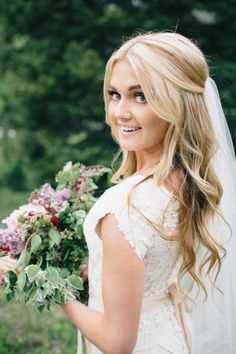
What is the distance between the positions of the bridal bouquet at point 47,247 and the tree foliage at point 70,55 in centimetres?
381

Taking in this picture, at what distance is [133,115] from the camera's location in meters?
2.23

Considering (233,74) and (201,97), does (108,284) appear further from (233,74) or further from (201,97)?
(233,74)

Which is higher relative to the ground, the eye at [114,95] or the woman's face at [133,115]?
the eye at [114,95]

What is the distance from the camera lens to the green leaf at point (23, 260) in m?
2.45

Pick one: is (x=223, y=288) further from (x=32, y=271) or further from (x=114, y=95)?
(x=114, y=95)

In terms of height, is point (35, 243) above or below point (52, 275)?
above

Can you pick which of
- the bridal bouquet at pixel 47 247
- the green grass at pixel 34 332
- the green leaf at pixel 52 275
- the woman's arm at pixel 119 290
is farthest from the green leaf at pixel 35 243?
the green grass at pixel 34 332

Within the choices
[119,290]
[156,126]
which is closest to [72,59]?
[156,126]

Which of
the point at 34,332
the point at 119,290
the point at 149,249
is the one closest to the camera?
the point at 119,290

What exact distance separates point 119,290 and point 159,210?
301mm

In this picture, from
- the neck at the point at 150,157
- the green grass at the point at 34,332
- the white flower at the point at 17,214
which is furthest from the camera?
the green grass at the point at 34,332

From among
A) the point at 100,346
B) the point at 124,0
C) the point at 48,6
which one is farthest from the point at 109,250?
the point at 48,6

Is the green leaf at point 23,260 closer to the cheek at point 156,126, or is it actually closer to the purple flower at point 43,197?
the purple flower at point 43,197

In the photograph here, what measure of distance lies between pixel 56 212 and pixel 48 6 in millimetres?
5578
